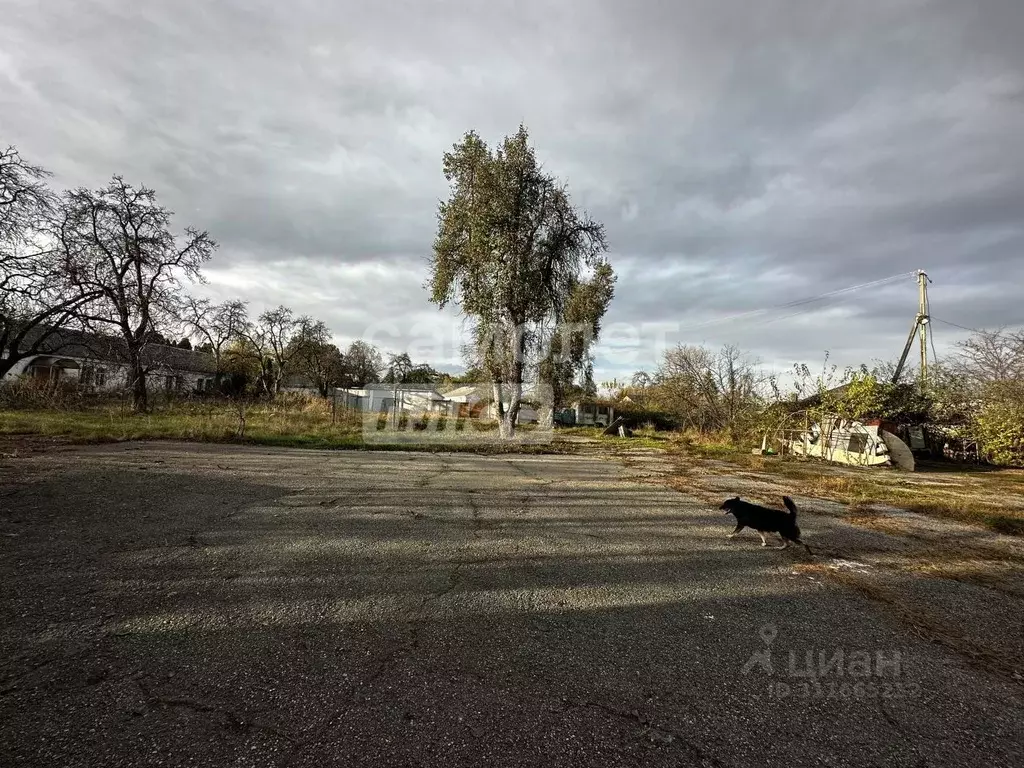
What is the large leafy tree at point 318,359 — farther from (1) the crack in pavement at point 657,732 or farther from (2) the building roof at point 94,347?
(1) the crack in pavement at point 657,732

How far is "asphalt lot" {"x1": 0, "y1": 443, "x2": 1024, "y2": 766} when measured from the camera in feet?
5.64

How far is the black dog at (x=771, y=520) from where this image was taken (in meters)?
4.31

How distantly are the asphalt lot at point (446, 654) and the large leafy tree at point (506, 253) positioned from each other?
13434mm

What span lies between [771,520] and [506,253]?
568 inches

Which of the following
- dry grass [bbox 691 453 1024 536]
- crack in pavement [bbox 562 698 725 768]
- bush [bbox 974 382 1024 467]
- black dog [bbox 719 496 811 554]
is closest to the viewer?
crack in pavement [bbox 562 698 725 768]

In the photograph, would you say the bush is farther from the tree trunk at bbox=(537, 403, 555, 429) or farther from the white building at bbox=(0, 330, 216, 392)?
the white building at bbox=(0, 330, 216, 392)

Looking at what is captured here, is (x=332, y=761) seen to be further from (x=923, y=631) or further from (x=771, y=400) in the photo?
(x=771, y=400)

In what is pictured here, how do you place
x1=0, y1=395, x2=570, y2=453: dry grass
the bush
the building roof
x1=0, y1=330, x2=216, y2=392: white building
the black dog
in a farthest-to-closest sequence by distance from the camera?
x1=0, y1=330, x2=216, y2=392: white building
the building roof
the bush
x1=0, y1=395, x2=570, y2=453: dry grass
the black dog

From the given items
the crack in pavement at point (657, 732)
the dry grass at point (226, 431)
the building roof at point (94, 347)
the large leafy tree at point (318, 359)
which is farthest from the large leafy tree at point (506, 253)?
the large leafy tree at point (318, 359)

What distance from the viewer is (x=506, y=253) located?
56.2 feet

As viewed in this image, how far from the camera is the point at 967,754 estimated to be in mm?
1769

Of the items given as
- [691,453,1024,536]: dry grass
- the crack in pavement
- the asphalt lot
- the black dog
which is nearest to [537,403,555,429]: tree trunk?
[691,453,1024,536]: dry grass

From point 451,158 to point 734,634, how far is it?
1838cm

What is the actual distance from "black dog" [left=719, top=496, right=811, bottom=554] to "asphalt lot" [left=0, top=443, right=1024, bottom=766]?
0.75 ft
